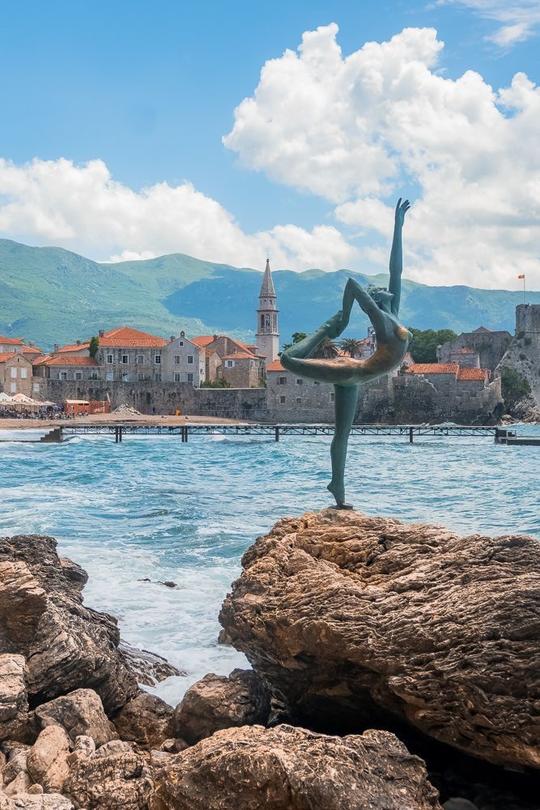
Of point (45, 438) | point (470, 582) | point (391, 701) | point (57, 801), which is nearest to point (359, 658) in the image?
point (391, 701)

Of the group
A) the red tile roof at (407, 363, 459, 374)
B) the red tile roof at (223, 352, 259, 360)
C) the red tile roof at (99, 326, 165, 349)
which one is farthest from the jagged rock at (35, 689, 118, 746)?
the red tile roof at (223, 352, 259, 360)

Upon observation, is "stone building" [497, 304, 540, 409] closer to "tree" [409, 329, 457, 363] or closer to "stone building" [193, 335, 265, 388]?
"tree" [409, 329, 457, 363]

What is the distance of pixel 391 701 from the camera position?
6.00 m

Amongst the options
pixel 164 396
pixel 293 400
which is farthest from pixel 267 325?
pixel 164 396

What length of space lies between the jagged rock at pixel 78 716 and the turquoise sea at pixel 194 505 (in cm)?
227

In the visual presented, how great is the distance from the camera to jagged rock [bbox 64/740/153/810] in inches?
204

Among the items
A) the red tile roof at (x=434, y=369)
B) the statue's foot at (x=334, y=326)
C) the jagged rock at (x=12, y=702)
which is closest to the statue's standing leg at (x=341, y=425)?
the statue's foot at (x=334, y=326)

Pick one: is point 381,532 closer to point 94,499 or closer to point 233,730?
point 233,730

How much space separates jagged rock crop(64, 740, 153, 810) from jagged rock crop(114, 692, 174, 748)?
148cm

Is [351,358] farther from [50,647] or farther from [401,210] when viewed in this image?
[50,647]

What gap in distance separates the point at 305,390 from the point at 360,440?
19707 millimetres

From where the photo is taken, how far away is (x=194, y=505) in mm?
24625

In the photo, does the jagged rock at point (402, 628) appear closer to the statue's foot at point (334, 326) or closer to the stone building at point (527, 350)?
the statue's foot at point (334, 326)

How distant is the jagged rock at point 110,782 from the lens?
5.19 m
